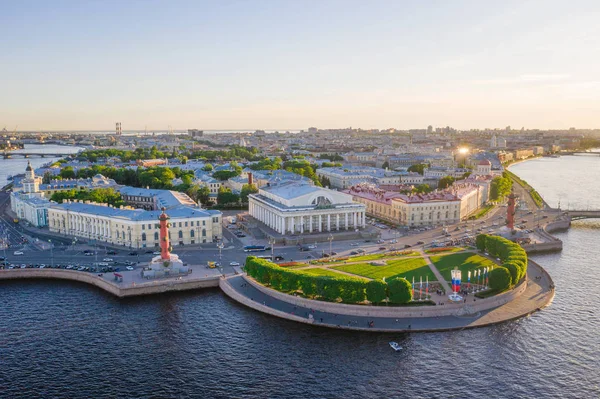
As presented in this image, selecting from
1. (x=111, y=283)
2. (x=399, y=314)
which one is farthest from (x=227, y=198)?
(x=399, y=314)

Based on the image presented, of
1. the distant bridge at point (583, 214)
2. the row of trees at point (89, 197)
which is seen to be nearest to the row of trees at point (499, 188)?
the distant bridge at point (583, 214)

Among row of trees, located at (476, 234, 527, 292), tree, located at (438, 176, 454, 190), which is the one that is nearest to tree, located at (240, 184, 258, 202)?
tree, located at (438, 176, 454, 190)

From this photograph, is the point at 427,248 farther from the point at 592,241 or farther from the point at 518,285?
the point at 592,241

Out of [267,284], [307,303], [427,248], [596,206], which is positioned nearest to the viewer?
[307,303]

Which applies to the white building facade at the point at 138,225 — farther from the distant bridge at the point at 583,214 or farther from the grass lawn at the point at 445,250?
the distant bridge at the point at 583,214

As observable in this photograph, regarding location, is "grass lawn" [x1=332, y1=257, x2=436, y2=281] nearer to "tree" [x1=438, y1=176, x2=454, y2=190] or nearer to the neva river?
the neva river

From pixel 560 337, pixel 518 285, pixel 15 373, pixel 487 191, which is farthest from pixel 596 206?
pixel 15 373
